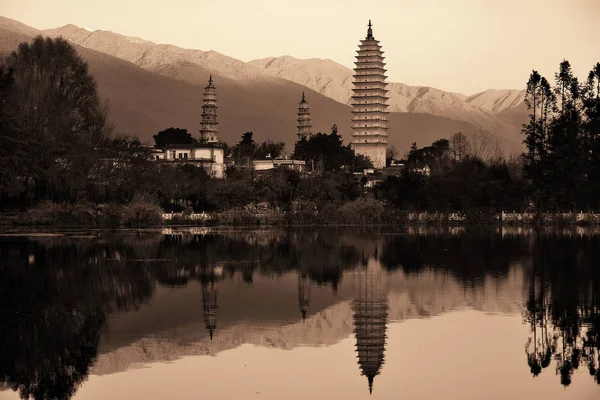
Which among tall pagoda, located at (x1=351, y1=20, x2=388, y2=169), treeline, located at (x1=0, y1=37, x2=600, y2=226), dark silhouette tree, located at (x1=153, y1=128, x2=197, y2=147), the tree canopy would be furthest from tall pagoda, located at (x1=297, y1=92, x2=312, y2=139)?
treeline, located at (x1=0, y1=37, x2=600, y2=226)

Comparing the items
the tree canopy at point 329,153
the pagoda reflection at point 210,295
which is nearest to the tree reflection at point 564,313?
the pagoda reflection at point 210,295

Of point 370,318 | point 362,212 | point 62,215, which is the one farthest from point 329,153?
point 370,318

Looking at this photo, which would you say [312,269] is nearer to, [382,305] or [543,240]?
[382,305]

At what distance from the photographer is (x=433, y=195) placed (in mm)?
79125

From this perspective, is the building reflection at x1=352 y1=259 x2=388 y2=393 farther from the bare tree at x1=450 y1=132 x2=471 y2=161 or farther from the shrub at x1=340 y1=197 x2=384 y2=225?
the bare tree at x1=450 y1=132 x2=471 y2=161

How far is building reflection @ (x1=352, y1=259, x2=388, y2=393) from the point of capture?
59.0ft

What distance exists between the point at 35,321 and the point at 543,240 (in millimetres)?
34976

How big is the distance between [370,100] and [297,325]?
360 ft

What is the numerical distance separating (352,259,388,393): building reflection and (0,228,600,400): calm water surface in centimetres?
5

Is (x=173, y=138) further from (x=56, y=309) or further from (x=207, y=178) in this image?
(x=56, y=309)

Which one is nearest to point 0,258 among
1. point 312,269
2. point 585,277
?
point 312,269

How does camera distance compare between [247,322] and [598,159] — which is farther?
[598,159]

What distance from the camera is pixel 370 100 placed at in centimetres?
13038

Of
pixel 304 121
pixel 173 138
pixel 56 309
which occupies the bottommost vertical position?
pixel 56 309
